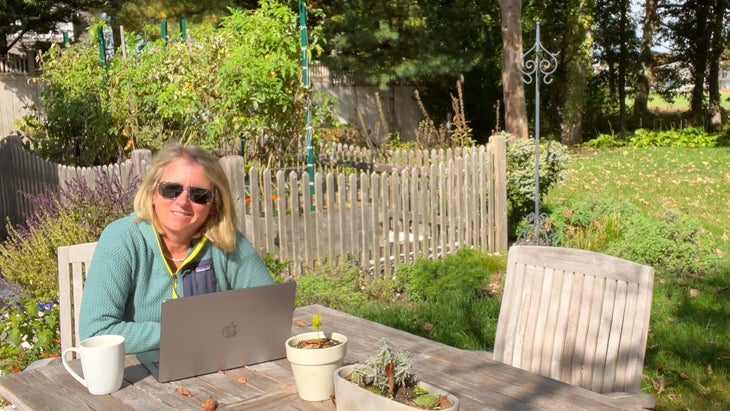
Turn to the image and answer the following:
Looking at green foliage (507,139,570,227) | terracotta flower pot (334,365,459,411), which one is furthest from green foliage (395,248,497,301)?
terracotta flower pot (334,365,459,411)

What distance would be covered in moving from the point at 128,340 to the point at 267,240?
3.96 meters

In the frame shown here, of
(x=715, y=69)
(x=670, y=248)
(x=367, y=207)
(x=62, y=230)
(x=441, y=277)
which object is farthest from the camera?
(x=715, y=69)

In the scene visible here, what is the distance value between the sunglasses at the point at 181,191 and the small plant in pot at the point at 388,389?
1167 millimetres

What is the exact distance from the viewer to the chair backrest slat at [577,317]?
9.53 feet

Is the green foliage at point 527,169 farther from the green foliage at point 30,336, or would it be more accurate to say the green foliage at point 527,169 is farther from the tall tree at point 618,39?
the tall tree at point 618,39

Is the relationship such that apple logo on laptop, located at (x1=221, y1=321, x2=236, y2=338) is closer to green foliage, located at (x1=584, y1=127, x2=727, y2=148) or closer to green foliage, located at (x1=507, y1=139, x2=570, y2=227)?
green foliage, located at (x1=507, y1=139, x2=570, y2=227)

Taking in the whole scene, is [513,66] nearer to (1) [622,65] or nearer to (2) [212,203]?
(1) [622,65]

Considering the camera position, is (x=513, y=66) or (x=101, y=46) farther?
(x=513, y=66)

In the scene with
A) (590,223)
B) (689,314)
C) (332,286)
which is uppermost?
(590,223)

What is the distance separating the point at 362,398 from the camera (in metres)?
1.94

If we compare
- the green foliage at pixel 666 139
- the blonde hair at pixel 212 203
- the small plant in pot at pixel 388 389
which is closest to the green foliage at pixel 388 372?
the small plant in pot at pixel 388 389

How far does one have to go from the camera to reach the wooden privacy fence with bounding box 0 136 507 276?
663 cm

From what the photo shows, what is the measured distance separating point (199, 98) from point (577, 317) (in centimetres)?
608

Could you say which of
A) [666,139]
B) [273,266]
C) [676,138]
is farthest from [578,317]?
[676,138]
